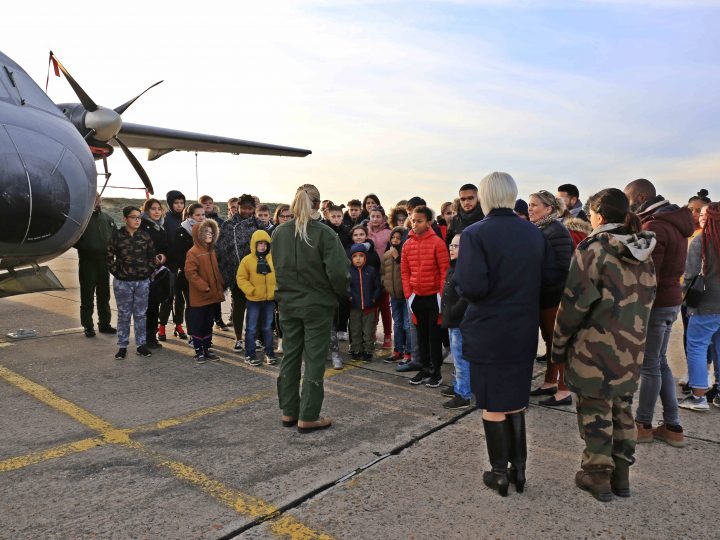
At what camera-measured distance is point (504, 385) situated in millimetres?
2732

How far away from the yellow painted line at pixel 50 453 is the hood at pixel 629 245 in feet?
11.9

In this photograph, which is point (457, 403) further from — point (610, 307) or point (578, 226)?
point (578, 226)

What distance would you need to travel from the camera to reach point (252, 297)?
5.52 m

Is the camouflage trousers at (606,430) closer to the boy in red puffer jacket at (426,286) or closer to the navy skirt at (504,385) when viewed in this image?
the navy skirt at (504,385)

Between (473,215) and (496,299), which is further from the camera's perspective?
(473,215)

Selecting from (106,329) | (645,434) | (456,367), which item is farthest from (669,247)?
(106,329)

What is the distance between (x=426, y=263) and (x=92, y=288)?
5.17 meters

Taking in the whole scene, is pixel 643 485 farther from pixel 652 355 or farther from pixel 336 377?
pixel 336 377

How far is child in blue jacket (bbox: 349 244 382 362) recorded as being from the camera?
5766 mm

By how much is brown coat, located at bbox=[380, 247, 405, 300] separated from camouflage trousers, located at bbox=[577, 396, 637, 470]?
2.87 m

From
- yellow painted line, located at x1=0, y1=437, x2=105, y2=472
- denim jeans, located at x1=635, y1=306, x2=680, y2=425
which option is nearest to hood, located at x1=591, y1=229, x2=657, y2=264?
denim jeans, located at x1=635, y1=306, x2=680, y2=425

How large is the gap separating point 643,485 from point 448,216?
4.50 m

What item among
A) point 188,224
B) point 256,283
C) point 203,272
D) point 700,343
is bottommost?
point 700,343

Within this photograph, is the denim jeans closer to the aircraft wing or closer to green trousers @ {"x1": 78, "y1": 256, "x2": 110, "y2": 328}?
green trousers @ {"x1": 78, "y1": 256, "x2": 110, "y2": 328}
